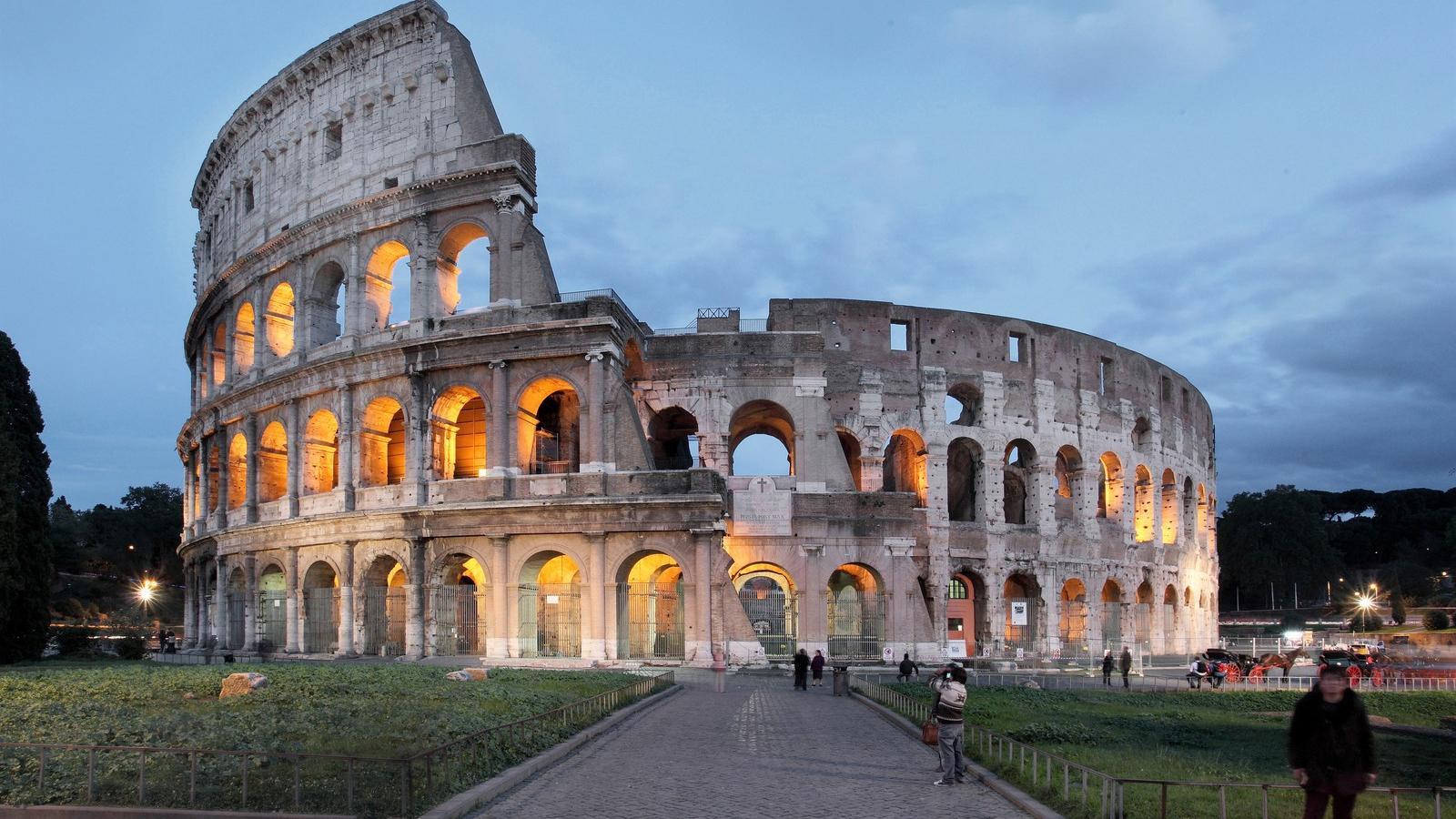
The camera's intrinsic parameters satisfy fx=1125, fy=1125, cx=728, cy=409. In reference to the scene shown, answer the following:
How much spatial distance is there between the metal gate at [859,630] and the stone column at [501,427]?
1094cm

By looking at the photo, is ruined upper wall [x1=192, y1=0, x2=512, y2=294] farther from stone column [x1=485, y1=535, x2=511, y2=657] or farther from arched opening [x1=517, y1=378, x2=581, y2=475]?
stone column [x1=485, y1=535, x2=511, y2=657]

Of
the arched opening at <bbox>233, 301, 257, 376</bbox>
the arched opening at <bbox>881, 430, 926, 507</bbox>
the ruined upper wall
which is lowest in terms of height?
the arched opening at <bbox>881, 430, 926, 507</bbox>

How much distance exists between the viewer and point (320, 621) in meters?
33.8

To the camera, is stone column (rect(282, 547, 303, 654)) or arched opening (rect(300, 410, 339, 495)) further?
arched opening (rect(300, 410, 339, 495))

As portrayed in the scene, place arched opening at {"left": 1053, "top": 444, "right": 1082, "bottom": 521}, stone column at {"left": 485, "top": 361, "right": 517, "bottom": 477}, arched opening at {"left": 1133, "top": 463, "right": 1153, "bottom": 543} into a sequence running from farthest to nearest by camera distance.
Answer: arched opening at {"left": 1133, "top": 463, "right": 1153, "bottom": 543}, arched opening at {"left": 1053, "top": 444, "right": 1082, "bottom": 521}, stone column at {"left": 485, "top": 361, "right": 517, "bottom": 477}

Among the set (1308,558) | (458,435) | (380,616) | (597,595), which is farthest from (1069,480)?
(1308,558)

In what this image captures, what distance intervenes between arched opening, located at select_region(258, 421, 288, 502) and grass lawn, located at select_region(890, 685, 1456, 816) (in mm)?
23301

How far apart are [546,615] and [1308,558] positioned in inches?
2483

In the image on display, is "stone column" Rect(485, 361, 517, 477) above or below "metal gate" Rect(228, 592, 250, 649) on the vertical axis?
above

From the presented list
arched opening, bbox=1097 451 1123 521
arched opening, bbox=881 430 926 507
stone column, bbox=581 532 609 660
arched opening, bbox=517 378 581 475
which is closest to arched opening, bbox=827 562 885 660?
arched opening, bbox=881 430 926 507

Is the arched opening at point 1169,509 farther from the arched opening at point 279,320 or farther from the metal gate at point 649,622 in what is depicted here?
the arched opening at point 279,320

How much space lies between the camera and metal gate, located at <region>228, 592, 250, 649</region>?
37.3 m

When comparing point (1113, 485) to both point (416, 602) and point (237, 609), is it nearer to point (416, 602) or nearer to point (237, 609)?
point (416, 602)

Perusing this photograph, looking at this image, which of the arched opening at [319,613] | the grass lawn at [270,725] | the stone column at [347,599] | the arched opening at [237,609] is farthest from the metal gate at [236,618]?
the grass lawn at [270,725]
